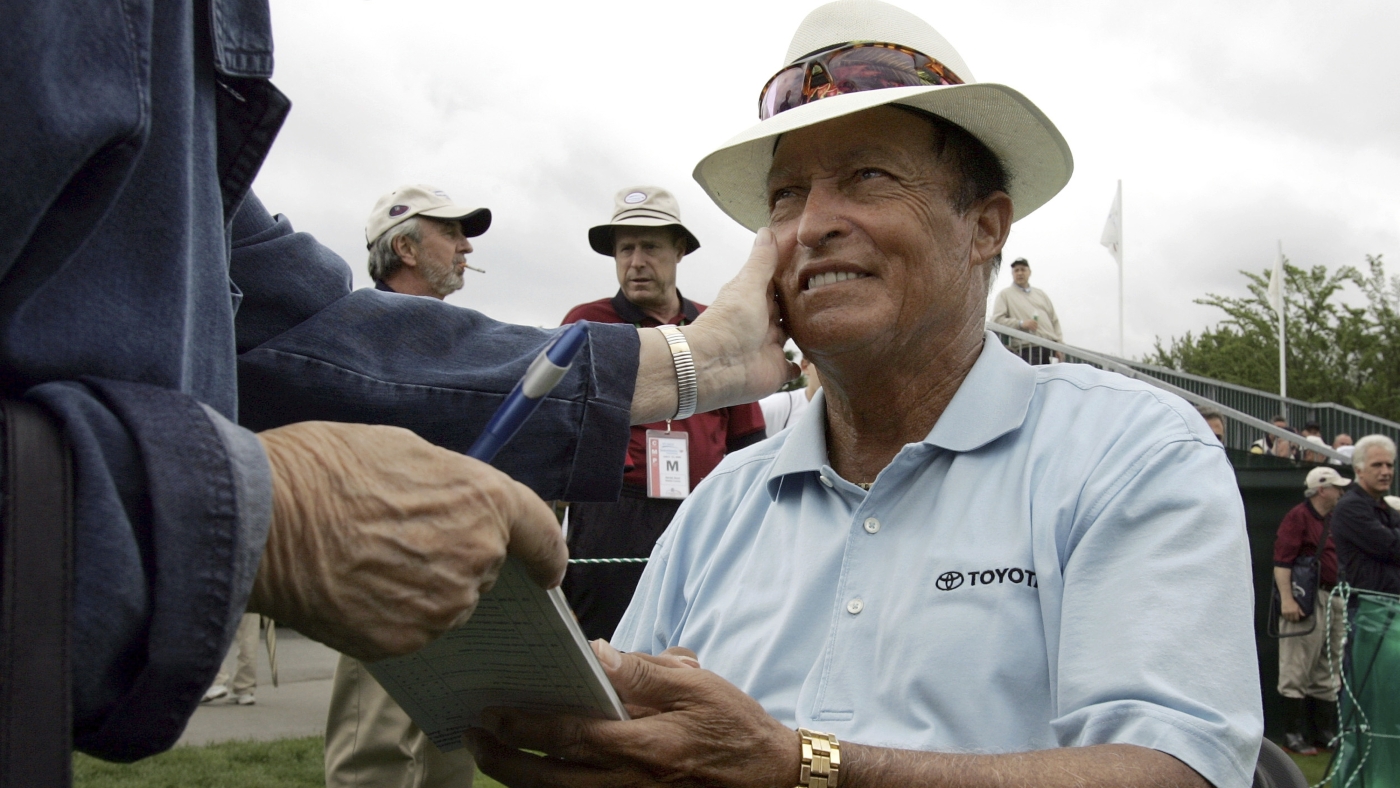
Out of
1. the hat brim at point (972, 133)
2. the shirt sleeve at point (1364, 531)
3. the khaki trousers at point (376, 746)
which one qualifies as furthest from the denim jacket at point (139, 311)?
the shirt sleeve at point (1364, 531)

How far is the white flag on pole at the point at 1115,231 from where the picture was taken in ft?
84.6

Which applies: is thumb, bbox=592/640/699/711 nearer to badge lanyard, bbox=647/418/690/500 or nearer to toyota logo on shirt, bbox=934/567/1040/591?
toyota logo on shirt, bbox=934/567/1040/591

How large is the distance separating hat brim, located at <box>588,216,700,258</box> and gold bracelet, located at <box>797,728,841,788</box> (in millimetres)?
3629

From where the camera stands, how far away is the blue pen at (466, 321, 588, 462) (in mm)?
1270

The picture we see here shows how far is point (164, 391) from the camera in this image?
3.31 feet

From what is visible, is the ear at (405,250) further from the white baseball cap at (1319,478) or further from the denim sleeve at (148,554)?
the white baseball cap at (1319,478)

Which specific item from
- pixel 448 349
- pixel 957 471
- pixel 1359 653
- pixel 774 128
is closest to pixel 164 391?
pixel 448 349

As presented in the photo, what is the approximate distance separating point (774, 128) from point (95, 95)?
1705mm

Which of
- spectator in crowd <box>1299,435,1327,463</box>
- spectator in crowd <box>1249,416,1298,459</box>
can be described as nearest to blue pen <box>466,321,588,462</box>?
spectator in crowd <box>1299,435,1327,463</box>

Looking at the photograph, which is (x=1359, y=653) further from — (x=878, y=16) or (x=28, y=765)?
(x=28, y=765)

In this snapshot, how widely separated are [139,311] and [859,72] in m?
1.76

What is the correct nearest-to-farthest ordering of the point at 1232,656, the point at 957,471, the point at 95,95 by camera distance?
1. the point at 95,95
2. the point at 1232,656
3. the point at 957,471

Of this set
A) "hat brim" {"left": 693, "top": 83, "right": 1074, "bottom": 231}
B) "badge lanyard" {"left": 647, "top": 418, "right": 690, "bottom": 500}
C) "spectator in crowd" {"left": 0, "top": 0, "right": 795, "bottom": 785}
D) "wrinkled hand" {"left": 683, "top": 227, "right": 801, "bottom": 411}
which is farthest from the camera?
"badge lanyard" {"left": 647, "top": 418, "right": 690, "bottom": 500}

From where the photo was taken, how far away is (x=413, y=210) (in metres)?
4.71
